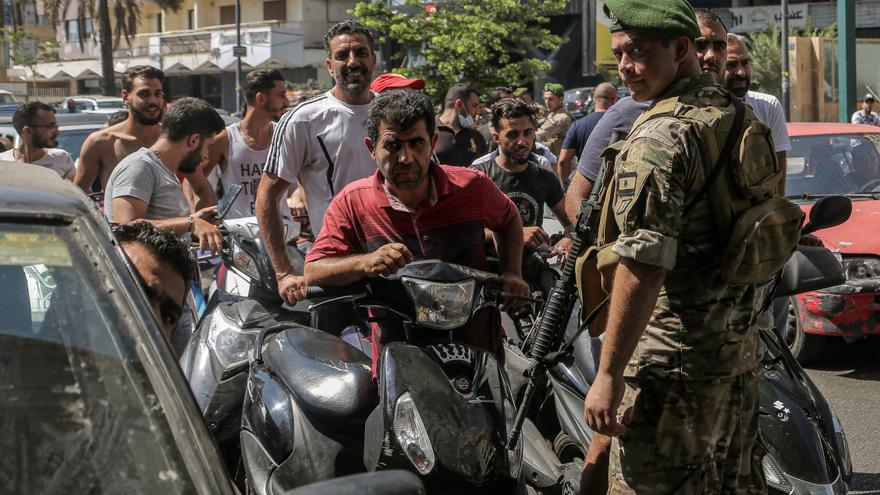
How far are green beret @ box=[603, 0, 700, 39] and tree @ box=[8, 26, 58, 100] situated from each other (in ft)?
188

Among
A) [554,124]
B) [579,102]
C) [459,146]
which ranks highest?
[579,102]

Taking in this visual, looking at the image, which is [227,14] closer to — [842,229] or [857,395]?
[842,229]

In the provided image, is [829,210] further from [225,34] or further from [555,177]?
[225,34]

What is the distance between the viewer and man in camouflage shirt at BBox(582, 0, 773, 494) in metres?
3.03

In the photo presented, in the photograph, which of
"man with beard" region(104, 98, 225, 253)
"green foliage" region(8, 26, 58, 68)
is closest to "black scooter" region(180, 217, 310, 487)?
"man with beard" region(104, 98, 225, 253)

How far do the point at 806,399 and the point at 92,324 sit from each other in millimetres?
3073

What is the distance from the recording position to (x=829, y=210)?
3906 mm

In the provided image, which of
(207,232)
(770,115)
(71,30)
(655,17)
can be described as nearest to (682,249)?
(655,17)

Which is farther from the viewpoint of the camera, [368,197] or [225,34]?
[225,34]

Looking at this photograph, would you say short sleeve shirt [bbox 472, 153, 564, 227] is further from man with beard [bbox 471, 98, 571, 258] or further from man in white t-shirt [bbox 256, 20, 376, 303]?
man in white t-shirt [bbox 256, 20, 376, 303]

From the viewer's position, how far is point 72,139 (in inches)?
417

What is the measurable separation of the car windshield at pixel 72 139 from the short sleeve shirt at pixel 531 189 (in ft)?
17.6

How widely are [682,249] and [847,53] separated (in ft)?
49.2

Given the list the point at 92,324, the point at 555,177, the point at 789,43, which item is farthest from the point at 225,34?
the point at 92,324
